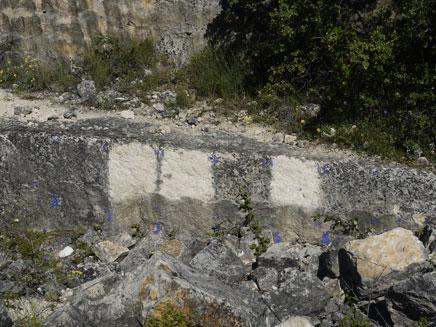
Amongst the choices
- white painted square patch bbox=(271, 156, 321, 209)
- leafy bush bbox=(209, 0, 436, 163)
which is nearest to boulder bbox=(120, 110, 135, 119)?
leafy bush bbox=(209, 0, 436, 163)

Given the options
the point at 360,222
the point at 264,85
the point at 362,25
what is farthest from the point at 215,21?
the point at 360,222

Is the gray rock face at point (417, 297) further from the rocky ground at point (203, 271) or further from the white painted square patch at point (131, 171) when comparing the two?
the white painted square patch at point (131, 171)

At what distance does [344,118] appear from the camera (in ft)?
20.9

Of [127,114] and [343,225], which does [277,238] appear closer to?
[343,225]

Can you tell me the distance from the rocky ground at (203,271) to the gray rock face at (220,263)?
0.01 meters

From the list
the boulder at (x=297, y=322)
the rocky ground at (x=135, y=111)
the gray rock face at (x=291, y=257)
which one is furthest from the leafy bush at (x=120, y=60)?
the boulder at (x=297, y=322)

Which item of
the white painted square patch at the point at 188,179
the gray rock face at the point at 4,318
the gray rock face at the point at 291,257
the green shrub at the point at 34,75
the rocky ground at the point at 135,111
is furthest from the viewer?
the green shrub at the point at 34,75

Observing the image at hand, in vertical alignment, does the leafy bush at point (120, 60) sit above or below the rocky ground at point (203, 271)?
above

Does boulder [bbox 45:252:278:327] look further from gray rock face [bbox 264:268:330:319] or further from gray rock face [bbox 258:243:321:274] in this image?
gray rock face [bbox 258:243:321:274]

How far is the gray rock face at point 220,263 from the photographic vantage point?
17.9ft

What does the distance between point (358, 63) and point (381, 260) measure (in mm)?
2125

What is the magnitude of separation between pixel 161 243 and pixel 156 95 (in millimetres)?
1874

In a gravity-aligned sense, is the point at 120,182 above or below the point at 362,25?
below

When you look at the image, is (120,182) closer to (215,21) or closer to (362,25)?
(215,21)
